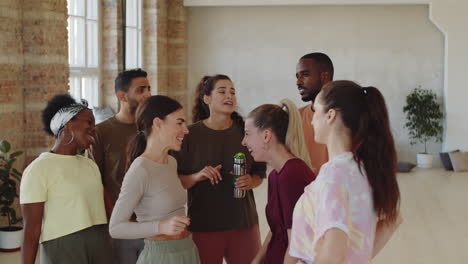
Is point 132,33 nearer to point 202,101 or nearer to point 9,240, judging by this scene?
point 9,240

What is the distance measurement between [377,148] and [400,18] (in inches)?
459

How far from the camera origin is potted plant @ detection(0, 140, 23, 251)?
615 cm

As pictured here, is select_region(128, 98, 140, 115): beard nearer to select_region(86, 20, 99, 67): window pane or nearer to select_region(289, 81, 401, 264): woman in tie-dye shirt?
select_region(289, 81, 401, 264): woman in tie-dye shirt

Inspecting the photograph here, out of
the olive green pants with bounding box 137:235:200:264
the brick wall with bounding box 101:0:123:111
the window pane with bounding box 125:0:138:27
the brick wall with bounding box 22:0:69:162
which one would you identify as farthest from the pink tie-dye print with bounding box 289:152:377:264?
the window pane with bounding box 125:0:138:27

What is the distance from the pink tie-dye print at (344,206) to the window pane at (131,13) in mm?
9493

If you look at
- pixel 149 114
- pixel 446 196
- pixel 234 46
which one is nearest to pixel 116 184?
pixel 149 114

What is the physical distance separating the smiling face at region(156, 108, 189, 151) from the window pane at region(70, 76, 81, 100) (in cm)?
605

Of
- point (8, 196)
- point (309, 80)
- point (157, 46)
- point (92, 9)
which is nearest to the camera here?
point (309, 80)

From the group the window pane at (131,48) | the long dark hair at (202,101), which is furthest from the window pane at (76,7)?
the long dark hair at (202,101)

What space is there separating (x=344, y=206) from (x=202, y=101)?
227 cm

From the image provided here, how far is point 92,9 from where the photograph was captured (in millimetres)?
9688

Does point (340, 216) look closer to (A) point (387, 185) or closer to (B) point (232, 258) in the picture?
(A) point (387, 185)

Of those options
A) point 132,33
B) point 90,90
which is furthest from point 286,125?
point 132,33

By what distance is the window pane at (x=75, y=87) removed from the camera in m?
9.04
